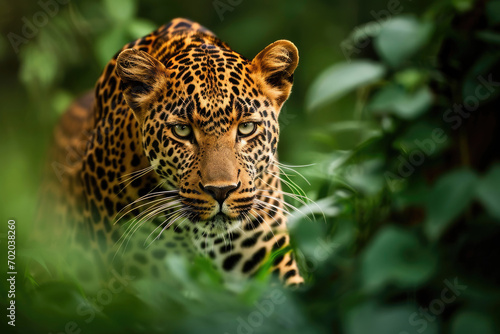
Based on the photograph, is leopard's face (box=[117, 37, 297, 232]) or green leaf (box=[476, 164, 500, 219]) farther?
leopard's face (box=[117, 37, 297, 232])

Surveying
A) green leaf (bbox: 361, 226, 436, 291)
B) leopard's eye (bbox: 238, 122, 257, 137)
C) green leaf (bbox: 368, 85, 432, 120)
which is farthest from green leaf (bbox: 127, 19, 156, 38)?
green leaf (bbox: 361, 226, 436, 291)

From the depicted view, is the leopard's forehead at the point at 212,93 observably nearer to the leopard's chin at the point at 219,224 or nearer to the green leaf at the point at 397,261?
the leopard's chin at the point at 219,224

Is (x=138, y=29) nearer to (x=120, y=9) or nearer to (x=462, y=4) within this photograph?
(x=120, y=9)

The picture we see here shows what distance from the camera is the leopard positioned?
3.93m

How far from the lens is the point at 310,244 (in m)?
2.67

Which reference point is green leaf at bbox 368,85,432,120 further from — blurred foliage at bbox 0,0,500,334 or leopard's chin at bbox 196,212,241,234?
leopard's chin at bbox 196,212,241,234

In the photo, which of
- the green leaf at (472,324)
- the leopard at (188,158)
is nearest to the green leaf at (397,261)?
the green leaf at (472,324)

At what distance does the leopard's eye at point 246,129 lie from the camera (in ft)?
13.0

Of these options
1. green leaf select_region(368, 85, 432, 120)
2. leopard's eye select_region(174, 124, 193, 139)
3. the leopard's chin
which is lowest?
the leopard's chin

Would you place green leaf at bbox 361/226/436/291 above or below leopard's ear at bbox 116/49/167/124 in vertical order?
below

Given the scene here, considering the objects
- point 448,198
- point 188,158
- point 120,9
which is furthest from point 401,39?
point 120,9

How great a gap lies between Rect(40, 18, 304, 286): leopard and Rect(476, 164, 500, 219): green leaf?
129 centimetres

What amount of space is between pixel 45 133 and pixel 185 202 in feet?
20.1

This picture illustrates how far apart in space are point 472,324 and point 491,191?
0.47 meters
